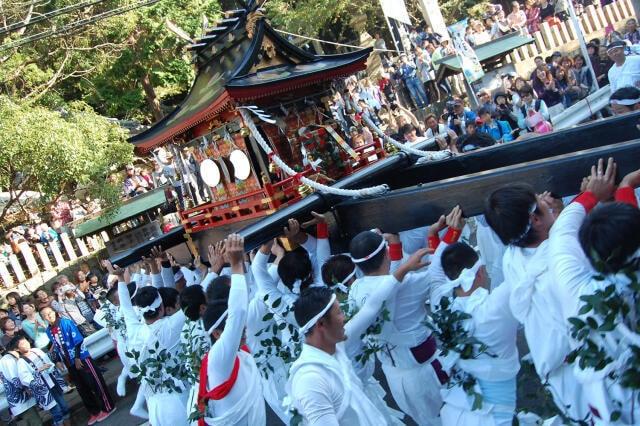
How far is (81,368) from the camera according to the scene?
8.20 metres

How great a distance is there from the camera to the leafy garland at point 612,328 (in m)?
2.19

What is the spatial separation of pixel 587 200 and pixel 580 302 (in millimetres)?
578

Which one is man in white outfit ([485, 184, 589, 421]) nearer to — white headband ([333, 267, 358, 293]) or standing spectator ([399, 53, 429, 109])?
white headband ([333, 267, 358, 293])

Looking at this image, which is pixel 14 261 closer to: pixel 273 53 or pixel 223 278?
pixel 273 53

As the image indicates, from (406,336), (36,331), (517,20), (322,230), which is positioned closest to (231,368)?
(406,336)

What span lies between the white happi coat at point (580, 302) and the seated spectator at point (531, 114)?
6.64 metres

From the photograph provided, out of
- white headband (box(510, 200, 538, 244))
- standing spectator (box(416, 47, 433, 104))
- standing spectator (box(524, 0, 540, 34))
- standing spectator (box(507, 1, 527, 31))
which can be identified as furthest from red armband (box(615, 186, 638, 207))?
standing spectator (box(524, 0, 540, 34))

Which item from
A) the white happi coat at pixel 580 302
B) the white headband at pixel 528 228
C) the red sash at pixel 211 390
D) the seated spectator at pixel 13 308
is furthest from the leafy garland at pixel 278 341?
the seated spectator at pixel 13 308

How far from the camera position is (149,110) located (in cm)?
2147

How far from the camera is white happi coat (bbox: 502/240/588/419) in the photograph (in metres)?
2.68

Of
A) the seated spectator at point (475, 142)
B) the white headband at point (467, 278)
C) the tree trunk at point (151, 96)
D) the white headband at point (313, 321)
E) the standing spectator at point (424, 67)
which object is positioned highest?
the tree trunk at point (151, 96)

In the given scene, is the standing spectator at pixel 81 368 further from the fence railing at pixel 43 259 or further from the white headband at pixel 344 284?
the fence railing at pixel 43 259

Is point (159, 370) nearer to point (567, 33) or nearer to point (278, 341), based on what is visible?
point (278, 341)

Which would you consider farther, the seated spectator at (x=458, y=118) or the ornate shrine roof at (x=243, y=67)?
the seated spectator at (x=458, y=118)
